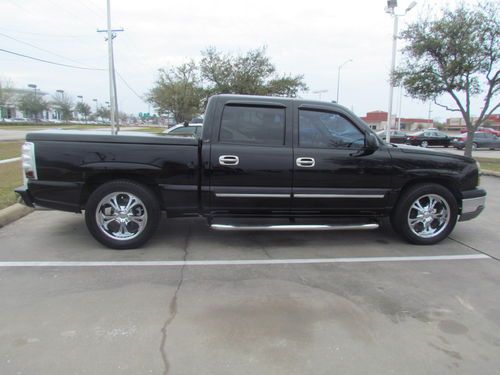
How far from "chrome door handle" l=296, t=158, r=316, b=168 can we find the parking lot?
1.09 meters

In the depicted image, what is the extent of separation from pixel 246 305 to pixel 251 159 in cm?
189

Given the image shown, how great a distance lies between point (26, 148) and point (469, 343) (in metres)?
4.86

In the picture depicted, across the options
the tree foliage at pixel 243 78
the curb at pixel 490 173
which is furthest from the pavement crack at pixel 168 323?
the tree foliage at pixel 243 78

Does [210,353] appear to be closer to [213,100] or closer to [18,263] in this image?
[18,263]

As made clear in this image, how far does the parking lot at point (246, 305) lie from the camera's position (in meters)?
2.75

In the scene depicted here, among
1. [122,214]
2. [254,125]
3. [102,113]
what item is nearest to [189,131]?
[254,125]

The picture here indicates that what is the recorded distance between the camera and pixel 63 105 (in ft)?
289

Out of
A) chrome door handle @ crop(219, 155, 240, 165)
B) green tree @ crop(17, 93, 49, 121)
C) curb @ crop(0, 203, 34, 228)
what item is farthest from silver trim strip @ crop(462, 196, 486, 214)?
green tree @ crop(17, 93, 49, 121)

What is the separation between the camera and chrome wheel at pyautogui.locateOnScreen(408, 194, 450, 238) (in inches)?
211

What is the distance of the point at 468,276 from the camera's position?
435 centimetres

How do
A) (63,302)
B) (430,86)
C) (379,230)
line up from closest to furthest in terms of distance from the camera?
(63,302)
(379,230)
(430,86)

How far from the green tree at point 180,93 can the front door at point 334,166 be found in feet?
109

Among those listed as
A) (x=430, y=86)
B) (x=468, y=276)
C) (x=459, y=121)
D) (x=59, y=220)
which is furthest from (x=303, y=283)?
(x=459, y=121)

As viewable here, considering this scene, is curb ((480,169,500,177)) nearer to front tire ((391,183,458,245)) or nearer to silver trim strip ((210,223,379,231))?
front tire ((391,183,458,245))
